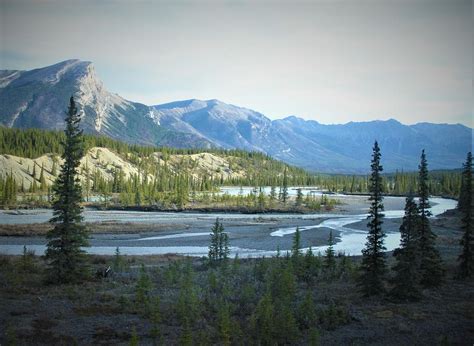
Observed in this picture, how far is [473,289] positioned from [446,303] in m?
5.48

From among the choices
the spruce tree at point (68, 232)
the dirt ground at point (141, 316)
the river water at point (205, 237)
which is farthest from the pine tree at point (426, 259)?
the spruce tree at point (68, 232)

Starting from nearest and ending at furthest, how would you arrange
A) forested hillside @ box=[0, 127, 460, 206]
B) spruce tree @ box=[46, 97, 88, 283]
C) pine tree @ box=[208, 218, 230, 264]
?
1. spruce tree @ box=[46, 97, 88, 283]
2. pine tree @ box=[208, 218, 230, 264]
3. forested hillside @ box=[0, 127, 460, 206]

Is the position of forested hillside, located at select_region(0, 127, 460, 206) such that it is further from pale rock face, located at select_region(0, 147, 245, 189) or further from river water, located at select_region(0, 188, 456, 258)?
river water, located at select_region(0, 188, 456, 258)

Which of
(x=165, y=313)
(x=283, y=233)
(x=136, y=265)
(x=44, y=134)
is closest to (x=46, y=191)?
(x=44, y=134)

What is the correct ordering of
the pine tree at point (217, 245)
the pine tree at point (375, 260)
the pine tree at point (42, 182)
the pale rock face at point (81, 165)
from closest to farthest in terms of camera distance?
the pine tree at point (375, 260)
the pine tree at point (217, 245)
the pine tree at point (42, 182)
the pale rock face at point (81, 165)

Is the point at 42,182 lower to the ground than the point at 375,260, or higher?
higher

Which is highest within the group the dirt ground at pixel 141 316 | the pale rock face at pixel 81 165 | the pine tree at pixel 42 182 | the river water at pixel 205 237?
the pale rock face at pixel 81 165

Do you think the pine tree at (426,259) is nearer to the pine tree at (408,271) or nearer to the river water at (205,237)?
the pine tree at (408,271)

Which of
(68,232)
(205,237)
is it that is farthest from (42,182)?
→ (68,232)

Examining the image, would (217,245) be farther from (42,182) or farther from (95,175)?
(95,175)

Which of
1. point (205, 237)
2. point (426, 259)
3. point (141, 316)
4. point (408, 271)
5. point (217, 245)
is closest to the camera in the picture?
point (141, 316)

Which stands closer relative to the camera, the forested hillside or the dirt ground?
the dirt ground

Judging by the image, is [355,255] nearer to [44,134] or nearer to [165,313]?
[165,313]

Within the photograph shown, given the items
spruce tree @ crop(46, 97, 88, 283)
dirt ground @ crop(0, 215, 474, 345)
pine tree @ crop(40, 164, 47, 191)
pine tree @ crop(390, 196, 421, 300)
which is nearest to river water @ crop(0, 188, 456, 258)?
spruce tree @ crop(46, 97, 88, 283)
